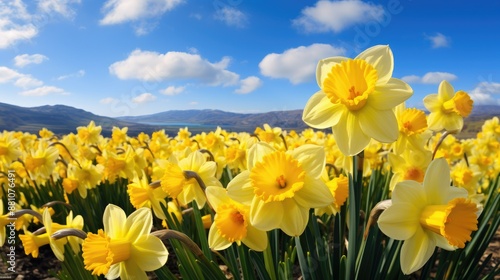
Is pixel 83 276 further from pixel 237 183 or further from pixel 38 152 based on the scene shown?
pixel 38 152

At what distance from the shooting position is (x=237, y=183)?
1.57 m

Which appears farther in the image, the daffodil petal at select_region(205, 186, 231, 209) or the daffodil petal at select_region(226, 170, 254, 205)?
the daffodil petal at select_region(205, 186, 231, 209)

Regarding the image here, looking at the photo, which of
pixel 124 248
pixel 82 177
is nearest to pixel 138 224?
pixel 124 248

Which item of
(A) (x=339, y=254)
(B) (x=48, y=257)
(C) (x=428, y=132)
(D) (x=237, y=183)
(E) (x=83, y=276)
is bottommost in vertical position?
(B) (x=48, y=257)

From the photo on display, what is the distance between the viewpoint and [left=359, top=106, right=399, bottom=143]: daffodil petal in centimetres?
146

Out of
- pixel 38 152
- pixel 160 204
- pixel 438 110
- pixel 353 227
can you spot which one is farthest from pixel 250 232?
pixel 38 152

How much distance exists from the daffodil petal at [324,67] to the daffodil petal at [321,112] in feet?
0.23

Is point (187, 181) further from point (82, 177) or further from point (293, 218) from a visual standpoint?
point (82, 177)

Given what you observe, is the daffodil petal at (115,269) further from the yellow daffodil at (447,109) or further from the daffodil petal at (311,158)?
the yellow daffodil at (447,109)

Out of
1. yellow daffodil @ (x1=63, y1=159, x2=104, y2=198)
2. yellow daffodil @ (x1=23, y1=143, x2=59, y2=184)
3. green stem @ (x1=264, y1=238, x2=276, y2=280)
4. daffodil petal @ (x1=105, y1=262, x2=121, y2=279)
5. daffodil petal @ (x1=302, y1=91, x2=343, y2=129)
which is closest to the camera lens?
daffodil petal @ (x1=302, y1=91, x2=343, y2=129)

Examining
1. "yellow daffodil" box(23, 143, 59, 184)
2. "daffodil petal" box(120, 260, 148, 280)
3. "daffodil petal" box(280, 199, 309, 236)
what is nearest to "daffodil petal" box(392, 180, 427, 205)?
"daffodil petal" box(280, 199, 309, 236)

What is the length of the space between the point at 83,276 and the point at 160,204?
2.39 feet

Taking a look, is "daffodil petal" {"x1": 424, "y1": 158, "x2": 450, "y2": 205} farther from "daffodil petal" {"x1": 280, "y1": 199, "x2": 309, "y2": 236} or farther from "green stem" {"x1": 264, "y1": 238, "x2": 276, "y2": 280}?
"green stem" {"x1": 264, "y1": 238, "x2": 276, "y2": 280}

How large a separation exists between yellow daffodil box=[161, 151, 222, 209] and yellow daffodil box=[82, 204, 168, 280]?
0.45 metres
